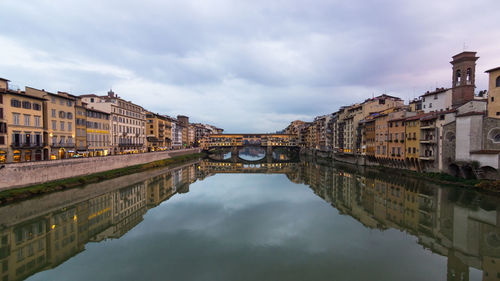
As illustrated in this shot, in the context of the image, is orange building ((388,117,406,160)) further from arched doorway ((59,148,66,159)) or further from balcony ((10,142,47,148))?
arched doorway ((59,148,66,159))

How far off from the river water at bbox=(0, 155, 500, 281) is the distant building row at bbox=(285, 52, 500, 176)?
20.3ft

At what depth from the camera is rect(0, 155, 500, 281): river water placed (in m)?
12.5

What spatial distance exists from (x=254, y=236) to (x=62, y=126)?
39778 mm

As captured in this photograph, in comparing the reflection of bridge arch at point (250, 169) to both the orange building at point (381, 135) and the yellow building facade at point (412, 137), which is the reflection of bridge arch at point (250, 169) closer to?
the orange building at point (381, 135)

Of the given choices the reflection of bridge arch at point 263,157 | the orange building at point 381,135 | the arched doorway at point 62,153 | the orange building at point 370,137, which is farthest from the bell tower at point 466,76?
the arched doorway at point 62,153

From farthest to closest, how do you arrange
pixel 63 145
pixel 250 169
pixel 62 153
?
pixel 250 169 < pixel 62 153 < pixel 63 145

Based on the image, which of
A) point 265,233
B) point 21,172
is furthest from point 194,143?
point 265,233

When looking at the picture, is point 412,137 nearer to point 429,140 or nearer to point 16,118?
point 429,140

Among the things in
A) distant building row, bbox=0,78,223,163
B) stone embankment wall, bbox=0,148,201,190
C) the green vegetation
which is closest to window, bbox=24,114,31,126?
distant building row, bbox=0,78,223,163

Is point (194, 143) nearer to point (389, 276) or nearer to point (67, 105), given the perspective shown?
point (67, 105)

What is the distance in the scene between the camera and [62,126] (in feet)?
126

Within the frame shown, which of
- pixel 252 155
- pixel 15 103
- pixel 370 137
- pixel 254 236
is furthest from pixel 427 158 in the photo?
pixel 252 155

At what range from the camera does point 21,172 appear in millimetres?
25938

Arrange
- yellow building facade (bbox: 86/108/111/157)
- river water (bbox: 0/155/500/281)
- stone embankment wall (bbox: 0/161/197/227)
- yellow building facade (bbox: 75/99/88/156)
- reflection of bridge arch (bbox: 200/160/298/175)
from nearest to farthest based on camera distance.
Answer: river water (bbox: 0/155/500/281)
stone embankment wall (bbox: 0/161/197/227)
yellow building facade (bbox: 75/99/88/156)
yellow building facade (bbox: 86/108/111/157)
reflection of bridge arch (bbox: 200/160/298/175)
